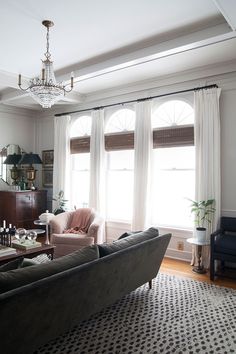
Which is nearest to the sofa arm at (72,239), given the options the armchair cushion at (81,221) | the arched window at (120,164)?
the armchair cushion at (81,221)

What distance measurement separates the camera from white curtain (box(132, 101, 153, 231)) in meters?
5.11

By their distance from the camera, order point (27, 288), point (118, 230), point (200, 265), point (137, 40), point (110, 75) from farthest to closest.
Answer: point (118, 230), point (110, 75), point (200, 265), point (137, 40), point (27, 288)

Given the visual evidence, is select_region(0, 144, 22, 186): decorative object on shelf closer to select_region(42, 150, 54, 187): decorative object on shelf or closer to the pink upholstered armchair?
select_region(42, 150, 54, 187): decorative object on shelf

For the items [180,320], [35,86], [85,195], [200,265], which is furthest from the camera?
[85,195]

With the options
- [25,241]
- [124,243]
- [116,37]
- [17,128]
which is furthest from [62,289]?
[17,128]

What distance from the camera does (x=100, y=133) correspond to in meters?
5.81

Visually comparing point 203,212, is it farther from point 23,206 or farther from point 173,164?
point 23,206

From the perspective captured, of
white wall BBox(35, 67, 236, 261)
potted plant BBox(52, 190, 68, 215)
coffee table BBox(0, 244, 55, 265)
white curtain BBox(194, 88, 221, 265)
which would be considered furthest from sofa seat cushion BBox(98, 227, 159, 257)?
potted plant BBox(52, 190, 68, 215)

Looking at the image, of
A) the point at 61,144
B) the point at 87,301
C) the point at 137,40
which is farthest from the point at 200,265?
the point at 61,144

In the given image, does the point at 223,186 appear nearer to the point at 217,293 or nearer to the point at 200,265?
the point at 200,265

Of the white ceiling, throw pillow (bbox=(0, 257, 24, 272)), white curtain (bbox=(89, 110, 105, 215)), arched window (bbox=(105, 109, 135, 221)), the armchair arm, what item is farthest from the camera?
white curtain (bbox=(89, 110, 105, 215))

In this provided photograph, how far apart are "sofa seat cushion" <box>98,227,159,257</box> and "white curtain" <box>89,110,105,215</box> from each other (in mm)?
2507

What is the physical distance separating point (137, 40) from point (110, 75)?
47.8 inches

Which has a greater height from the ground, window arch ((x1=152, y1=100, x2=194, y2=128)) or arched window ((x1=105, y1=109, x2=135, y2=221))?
window arch ((x1=152, y1=100, x2=194, y2=128))
